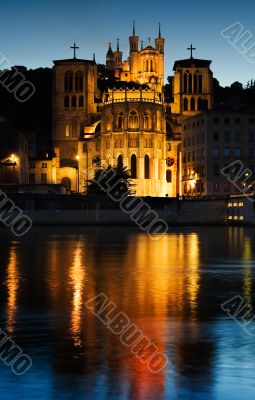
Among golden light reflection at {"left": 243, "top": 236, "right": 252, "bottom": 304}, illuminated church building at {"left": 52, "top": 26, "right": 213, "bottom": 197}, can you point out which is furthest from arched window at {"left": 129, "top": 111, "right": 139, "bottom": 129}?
golden light reflection at {"left": 243, "top": 236, "right": 252, "bottom": 304}

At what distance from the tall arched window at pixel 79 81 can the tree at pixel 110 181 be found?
30791mm

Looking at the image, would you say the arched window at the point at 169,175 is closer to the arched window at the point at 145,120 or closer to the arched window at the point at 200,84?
the arched window at the point at 145,120

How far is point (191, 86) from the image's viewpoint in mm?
179875

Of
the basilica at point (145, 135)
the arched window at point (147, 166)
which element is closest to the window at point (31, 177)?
the basilica at point (145, 135)

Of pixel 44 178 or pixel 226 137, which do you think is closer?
pixel 226 137

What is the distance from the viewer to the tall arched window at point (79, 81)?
173 metres

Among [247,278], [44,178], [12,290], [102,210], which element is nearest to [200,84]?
[44,178]

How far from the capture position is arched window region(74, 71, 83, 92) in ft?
568

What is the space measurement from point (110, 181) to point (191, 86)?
1909 inches

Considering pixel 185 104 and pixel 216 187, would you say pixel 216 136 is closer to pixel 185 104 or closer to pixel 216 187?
pixel 216 187

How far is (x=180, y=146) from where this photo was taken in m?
165

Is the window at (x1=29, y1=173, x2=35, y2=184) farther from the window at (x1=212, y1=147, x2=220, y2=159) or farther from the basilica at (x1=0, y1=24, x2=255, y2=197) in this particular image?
the window at (x1=212, y1=147, x2=220, y2=159)

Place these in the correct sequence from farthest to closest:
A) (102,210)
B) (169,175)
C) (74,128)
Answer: (74,128) < (169,175) < (102,210)

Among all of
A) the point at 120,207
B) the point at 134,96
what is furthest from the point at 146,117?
the point at 120,207
